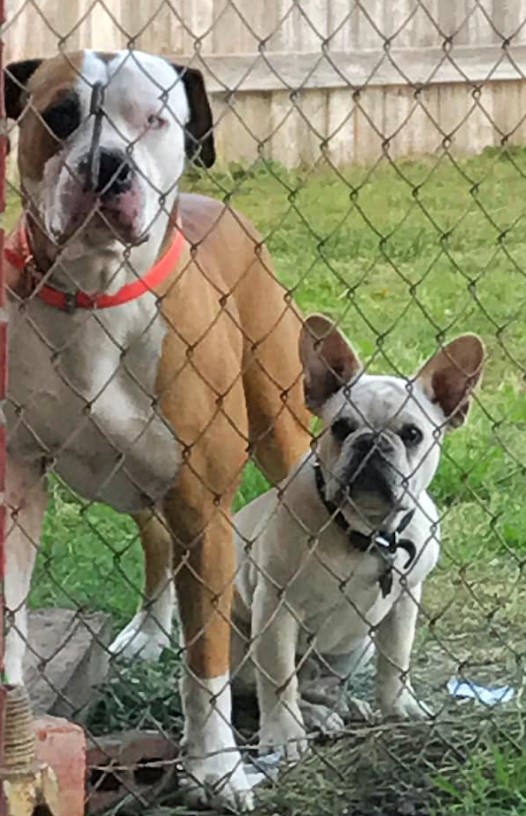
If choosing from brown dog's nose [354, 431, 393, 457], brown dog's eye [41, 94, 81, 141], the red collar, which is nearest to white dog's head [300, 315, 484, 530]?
brown dog's nose [354, 431, 393, 457]

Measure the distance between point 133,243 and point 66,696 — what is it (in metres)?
0.82

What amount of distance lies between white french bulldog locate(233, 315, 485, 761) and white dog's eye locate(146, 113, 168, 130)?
0.46 m

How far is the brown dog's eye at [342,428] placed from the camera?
2645mm

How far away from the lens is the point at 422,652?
3191mm

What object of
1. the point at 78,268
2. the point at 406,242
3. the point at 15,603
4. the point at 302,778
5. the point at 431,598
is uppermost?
the point at 78,268

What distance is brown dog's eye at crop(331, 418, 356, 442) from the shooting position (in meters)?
2.64

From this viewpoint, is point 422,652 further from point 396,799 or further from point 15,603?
point 15,603

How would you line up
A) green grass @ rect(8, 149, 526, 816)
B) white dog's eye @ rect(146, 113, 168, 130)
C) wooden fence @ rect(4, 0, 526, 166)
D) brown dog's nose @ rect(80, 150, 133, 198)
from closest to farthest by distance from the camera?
brown dog's nose @ rect(80, 150, 133, 198) → white dog's eye @ rect(146, 113, 168, 130) → green grass @ rect(8, 149, 526, 816) → wooden fence @ rect(4, 0, 526, 166)

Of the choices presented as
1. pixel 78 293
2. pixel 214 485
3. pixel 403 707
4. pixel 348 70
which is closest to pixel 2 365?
pixel 78 293

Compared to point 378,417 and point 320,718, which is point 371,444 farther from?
point 320,718

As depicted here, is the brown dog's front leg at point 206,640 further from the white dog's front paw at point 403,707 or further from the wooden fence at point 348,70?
the wooden fence at point 348,70

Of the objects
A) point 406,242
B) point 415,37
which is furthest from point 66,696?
point 415,37

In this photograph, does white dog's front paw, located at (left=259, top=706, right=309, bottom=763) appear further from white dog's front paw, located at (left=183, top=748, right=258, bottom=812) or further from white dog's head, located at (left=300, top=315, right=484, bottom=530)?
white dog's head, located at (left=300, top=315, right=484, bottom=530)

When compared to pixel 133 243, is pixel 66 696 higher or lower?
lower
